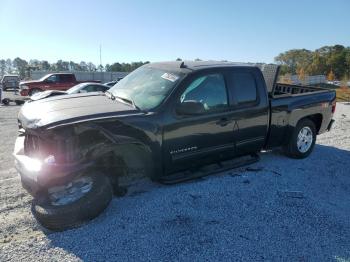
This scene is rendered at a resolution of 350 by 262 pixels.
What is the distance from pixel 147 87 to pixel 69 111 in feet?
4.08

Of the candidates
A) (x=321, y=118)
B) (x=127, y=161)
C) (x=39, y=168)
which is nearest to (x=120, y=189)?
(x=127, y=161)

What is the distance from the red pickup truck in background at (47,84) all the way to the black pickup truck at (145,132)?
772 inches

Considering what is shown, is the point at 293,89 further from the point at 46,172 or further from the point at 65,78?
the point at 65,78

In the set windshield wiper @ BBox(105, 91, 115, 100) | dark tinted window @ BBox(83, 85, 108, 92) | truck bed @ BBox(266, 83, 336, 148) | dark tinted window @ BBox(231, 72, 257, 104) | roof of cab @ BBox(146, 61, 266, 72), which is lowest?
dark tinted window @ BBox(83, 85, 108, 92)

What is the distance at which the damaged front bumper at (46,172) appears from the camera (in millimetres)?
3959

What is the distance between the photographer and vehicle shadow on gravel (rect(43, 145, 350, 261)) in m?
3.67

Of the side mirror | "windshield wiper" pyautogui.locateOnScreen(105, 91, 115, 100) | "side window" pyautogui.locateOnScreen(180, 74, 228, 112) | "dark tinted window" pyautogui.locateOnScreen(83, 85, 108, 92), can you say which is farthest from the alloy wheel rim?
"dark tinted window" pyautogui.locateOnScreen(83, 85, 108, 92)

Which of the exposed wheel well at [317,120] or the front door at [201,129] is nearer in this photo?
the front door at [201,129]

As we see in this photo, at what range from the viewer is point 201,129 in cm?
506

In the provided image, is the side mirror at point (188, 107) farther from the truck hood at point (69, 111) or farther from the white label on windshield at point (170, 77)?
the truck hood at point (69, 111)

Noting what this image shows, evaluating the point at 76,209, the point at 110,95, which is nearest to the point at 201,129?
the point at 110,95

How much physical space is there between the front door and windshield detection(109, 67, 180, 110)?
24 cm

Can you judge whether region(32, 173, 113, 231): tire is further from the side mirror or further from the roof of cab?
the roof of cab

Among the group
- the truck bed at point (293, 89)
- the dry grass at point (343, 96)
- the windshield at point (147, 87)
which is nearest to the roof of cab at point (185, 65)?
the windshield at point (147, 87)
